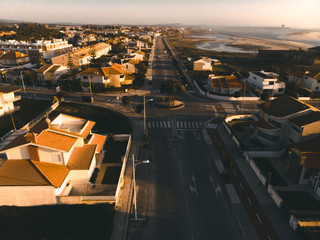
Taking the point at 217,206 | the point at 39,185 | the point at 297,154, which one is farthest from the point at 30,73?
the point at 297,154

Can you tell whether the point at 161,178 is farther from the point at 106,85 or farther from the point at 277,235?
the point at 106,85

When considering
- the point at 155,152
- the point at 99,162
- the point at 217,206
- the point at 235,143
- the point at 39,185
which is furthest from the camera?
the point at 235,143

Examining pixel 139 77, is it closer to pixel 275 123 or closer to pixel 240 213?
pixel 275 123

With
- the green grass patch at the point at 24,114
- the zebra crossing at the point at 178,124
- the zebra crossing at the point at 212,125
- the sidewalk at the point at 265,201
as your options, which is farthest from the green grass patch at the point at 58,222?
the zebra crossing at the point at 212,125

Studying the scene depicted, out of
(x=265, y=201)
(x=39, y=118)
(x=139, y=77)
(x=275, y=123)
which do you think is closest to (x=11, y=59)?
(x=139, y=77)

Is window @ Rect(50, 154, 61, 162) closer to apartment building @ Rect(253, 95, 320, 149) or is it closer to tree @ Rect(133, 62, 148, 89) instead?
apartment building @ Rect(253, 95, 320, 149)

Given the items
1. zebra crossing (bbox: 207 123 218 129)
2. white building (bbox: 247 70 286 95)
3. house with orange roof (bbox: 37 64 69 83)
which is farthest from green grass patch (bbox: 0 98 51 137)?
white building (bbox: 247 70 286 95)
